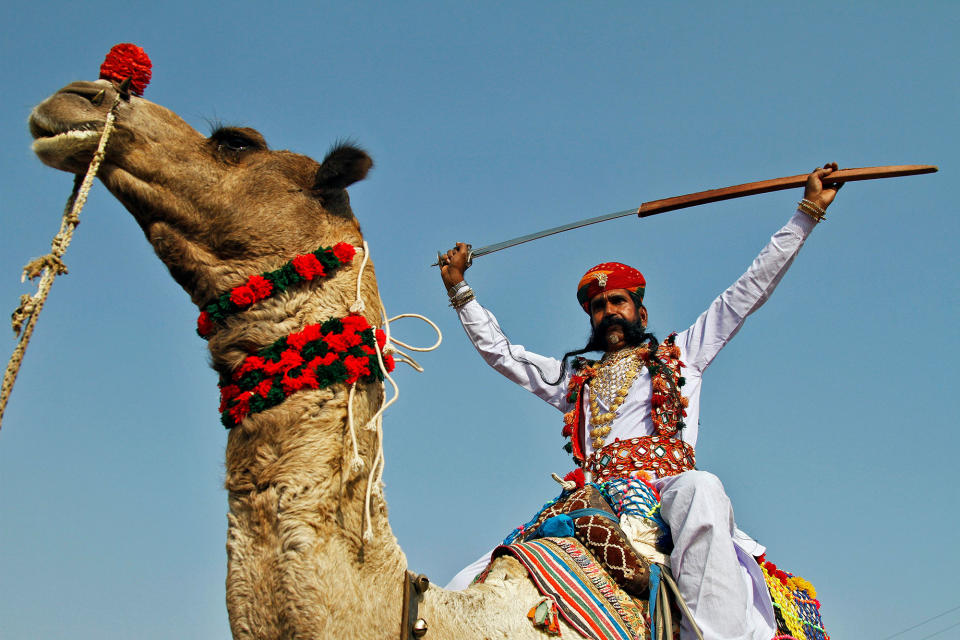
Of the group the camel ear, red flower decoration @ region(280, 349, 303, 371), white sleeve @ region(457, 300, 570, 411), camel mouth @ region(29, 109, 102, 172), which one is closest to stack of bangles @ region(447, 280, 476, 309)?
white sleeve @ region(457, 300, 570, 411)

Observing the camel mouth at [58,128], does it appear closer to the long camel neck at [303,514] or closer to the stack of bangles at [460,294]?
the long camel neck at [303,514]

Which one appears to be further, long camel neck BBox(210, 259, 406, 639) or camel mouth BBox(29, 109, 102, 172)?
camel mouth BBox(29, 109, 102, 172)

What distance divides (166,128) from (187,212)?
41cm

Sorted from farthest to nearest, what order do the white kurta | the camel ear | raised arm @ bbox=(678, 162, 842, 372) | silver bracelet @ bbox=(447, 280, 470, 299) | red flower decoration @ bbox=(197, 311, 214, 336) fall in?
Result: silver bracelet @ bbox=(447, 280, 470, 299), raised arm @ bbox=(678, 162, 842, 372), the white kurta, the camel ear, red flower decoration @ bbox=(197, 311, 214, 336)

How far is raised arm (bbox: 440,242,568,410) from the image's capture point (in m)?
5.78

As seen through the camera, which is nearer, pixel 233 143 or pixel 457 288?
pixel 233 143

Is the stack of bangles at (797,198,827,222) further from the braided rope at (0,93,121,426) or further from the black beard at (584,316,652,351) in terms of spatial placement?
the braided rope at (0,93,121,426)

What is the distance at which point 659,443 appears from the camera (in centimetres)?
501

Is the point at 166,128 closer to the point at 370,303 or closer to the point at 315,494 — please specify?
the point at 370,303

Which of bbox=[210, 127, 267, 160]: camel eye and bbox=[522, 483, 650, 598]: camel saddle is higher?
bbox=[210, 127, 267, 160]: camel eye

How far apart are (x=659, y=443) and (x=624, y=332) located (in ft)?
3.07

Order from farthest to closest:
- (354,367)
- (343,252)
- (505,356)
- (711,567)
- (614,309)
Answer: (505,356) → (614,309) → (711,567) → (343,252) → (354,367)

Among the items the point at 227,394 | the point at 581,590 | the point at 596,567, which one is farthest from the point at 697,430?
the point at 227,394

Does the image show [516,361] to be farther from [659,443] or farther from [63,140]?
[63,140]
